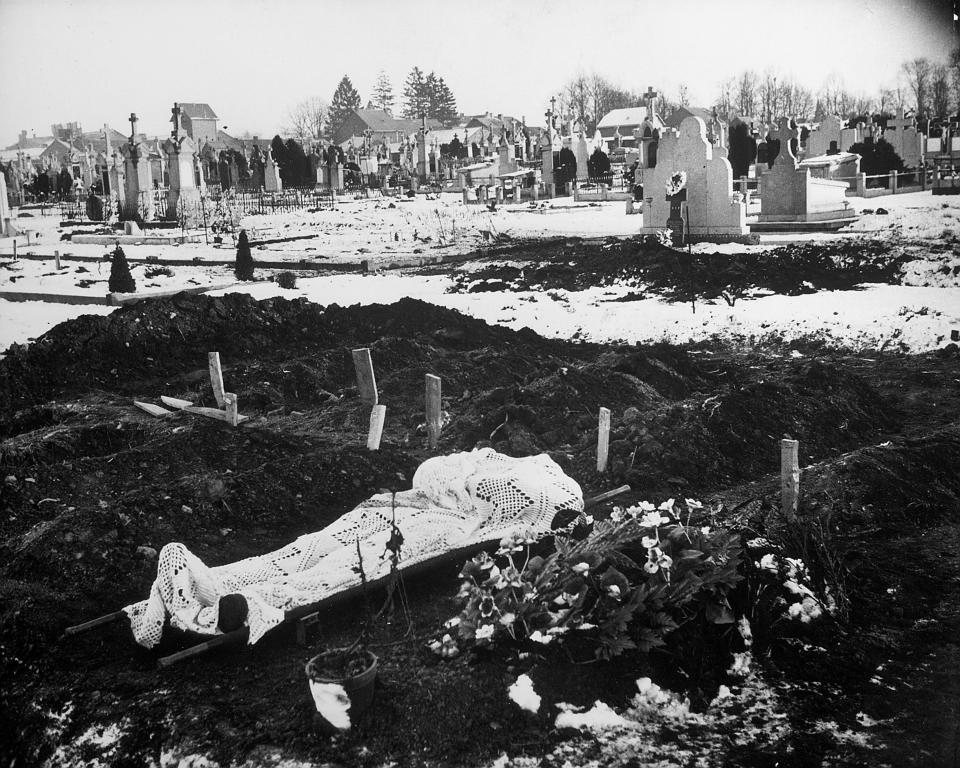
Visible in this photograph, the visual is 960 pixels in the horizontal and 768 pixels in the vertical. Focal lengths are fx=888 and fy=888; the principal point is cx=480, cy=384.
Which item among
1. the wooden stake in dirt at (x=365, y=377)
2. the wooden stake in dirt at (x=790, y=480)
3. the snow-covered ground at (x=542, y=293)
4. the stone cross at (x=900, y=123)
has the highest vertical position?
the stone cross at (x=900, y=123)

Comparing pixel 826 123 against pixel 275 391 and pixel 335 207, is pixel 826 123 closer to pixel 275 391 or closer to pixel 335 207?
pixel 335 207

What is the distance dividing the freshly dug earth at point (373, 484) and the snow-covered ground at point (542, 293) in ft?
3.47

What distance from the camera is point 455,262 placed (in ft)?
62.5

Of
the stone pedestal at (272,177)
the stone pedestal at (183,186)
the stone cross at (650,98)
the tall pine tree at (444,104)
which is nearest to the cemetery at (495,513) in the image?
the tall pine tree at (444,104)

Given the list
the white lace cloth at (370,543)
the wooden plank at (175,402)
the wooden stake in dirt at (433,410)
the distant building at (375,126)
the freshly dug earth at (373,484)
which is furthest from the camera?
the distant building at (375,126)

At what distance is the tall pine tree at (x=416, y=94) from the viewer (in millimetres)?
16416

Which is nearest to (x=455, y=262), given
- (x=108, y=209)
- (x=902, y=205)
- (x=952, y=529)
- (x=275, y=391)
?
(x=275, y=391)

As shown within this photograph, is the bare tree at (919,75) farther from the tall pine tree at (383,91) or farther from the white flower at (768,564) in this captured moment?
the white flower at (768,564)

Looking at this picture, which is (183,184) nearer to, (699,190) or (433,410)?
(699,190)

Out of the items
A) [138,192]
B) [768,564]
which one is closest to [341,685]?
[768,564]

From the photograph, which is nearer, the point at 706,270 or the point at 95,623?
the point at 95,623

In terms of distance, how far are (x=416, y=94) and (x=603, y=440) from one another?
15408 mm

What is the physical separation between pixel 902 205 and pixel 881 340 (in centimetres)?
1317

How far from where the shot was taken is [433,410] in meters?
8.13
